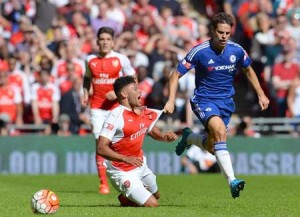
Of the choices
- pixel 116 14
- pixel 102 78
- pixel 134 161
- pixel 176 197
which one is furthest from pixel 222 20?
pixel 116 14

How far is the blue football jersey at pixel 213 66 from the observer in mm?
13945

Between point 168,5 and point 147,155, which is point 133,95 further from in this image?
Answer: point 168,5

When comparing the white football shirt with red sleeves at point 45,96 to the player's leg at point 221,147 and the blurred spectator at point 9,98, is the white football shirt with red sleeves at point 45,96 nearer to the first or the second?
the blurred spectator at point 9,98

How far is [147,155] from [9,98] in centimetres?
345

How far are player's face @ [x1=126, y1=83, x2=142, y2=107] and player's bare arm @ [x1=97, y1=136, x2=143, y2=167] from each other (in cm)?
64

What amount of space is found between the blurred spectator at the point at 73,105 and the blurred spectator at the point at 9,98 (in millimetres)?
1069

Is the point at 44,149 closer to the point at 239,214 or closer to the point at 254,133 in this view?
the point at 254,133

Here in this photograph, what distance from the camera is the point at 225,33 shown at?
13.7m

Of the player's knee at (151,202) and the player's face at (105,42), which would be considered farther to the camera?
the player's face at (105,42)

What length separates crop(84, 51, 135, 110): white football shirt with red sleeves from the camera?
1647 cm

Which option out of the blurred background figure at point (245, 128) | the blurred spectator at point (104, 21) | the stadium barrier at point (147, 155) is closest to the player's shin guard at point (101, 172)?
the stadium barrier at point (147, 155)

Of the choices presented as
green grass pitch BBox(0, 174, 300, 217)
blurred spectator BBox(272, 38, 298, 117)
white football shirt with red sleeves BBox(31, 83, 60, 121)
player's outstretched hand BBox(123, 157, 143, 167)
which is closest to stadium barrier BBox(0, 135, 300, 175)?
white football shirt with red sleeves BBox(31, 83, 60, 121)

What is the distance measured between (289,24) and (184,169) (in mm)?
4691

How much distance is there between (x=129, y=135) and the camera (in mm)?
12914
